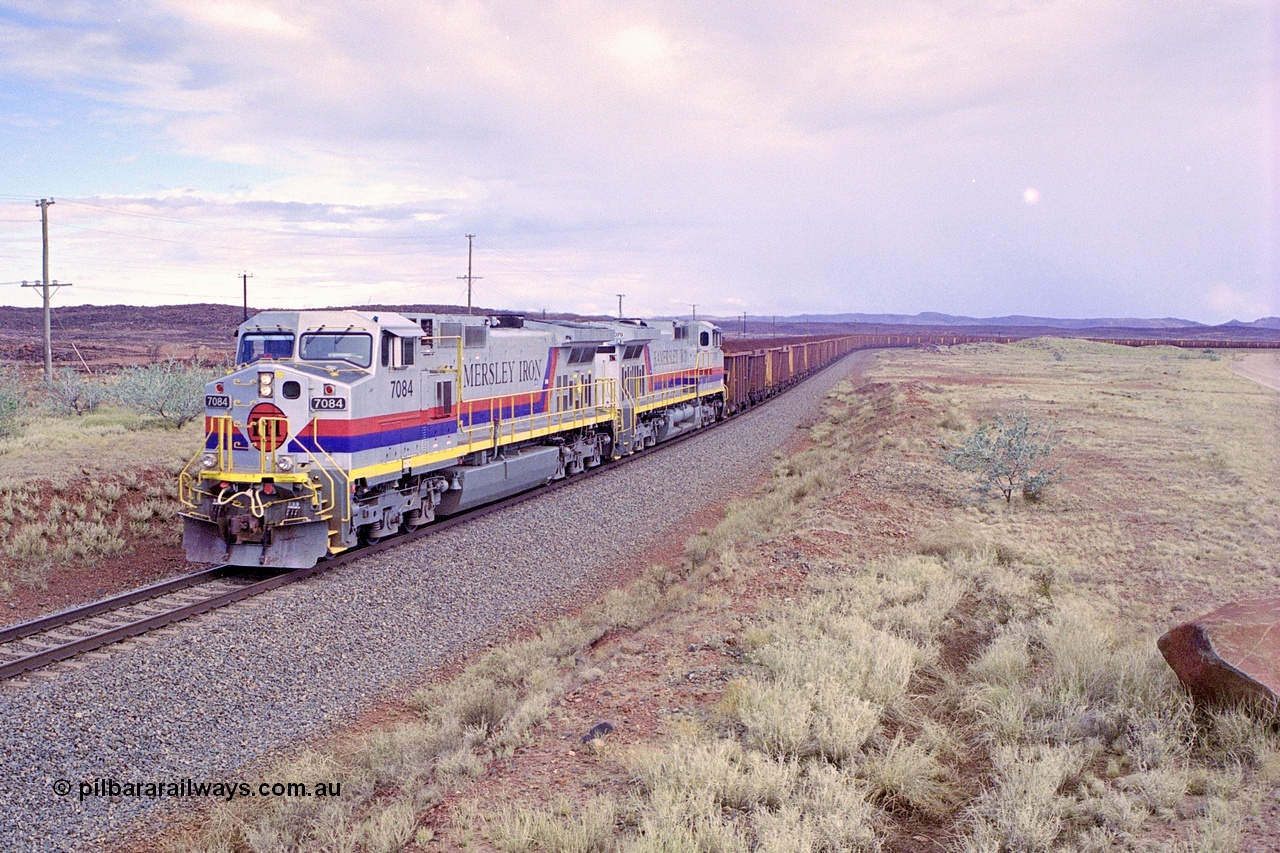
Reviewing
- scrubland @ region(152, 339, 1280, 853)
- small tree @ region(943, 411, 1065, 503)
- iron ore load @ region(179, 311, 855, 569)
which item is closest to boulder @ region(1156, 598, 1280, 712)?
scrubland @ region(152, 339, 1280, 853)

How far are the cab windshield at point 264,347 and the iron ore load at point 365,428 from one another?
31mm

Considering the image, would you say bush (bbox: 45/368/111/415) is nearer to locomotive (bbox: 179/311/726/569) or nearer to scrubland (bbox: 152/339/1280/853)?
locomotive (bbox: 179/311/726/569)

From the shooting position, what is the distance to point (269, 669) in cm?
921

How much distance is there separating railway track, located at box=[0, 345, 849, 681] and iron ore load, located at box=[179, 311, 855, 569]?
13.0 inches

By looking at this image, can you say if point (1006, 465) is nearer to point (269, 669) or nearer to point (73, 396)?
point (269, 669)

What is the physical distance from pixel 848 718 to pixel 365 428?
906cm

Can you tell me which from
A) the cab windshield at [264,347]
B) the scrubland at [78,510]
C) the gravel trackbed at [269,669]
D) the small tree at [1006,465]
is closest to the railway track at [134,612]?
the gravel trackbed at [269,669]

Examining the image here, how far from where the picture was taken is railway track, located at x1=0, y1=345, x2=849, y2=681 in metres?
9.32

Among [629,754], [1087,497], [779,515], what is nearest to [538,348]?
[779,515]

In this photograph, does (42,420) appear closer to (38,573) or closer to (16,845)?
(38,573)

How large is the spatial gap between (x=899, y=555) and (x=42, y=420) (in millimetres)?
25400

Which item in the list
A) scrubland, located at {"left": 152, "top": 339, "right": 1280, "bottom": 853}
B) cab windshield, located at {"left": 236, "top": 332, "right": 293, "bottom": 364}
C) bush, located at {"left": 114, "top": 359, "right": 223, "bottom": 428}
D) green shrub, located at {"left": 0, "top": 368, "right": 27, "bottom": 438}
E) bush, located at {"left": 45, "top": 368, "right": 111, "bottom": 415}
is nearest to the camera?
scrubland, located at {"left": 152, "top": 339, "right": 1280, "bottom": 853}

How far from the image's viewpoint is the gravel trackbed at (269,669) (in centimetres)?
703

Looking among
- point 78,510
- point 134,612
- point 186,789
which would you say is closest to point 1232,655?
point 186,789
